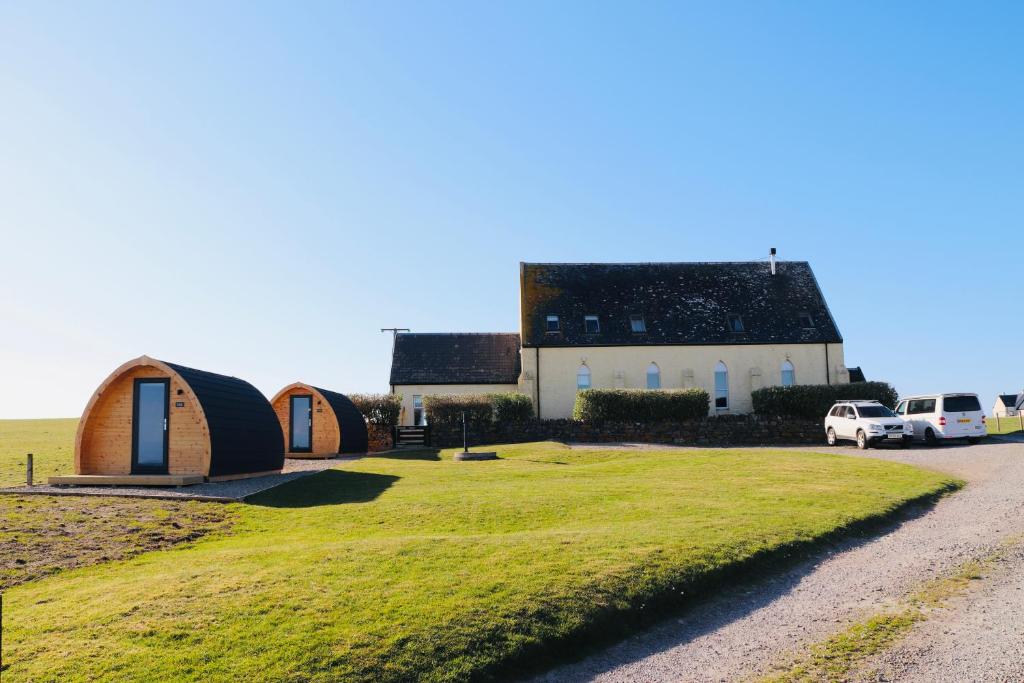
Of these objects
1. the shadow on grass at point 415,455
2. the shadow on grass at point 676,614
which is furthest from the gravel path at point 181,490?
the shadow on grass at point 676,614

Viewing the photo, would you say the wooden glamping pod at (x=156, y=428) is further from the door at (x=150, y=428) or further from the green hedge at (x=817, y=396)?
the green hedge at (x=817, y=396)

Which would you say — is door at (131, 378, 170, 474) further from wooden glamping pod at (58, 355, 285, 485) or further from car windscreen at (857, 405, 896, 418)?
car windscreen at (857, 405, 896, 418)

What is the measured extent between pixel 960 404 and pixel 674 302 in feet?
61.9

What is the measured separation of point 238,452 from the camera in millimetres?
22672

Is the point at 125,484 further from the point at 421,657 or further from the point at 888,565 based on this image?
the point at 888,565

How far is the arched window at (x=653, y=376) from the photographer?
42969mm

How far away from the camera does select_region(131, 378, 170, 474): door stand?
71.9ft

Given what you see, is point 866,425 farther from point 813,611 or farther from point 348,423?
point 813,611

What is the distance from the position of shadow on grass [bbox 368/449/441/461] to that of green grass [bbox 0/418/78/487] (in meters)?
11.5

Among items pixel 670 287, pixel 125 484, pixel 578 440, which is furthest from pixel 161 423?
pixel 670 287

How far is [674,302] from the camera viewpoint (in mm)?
45594

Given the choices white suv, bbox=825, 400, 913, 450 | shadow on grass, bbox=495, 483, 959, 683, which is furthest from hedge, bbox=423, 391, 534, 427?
shadow on grass, bbox=495, 483, 959, 683

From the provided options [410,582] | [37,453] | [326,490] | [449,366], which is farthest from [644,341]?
[410,582]

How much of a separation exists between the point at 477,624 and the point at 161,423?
17.0 m
